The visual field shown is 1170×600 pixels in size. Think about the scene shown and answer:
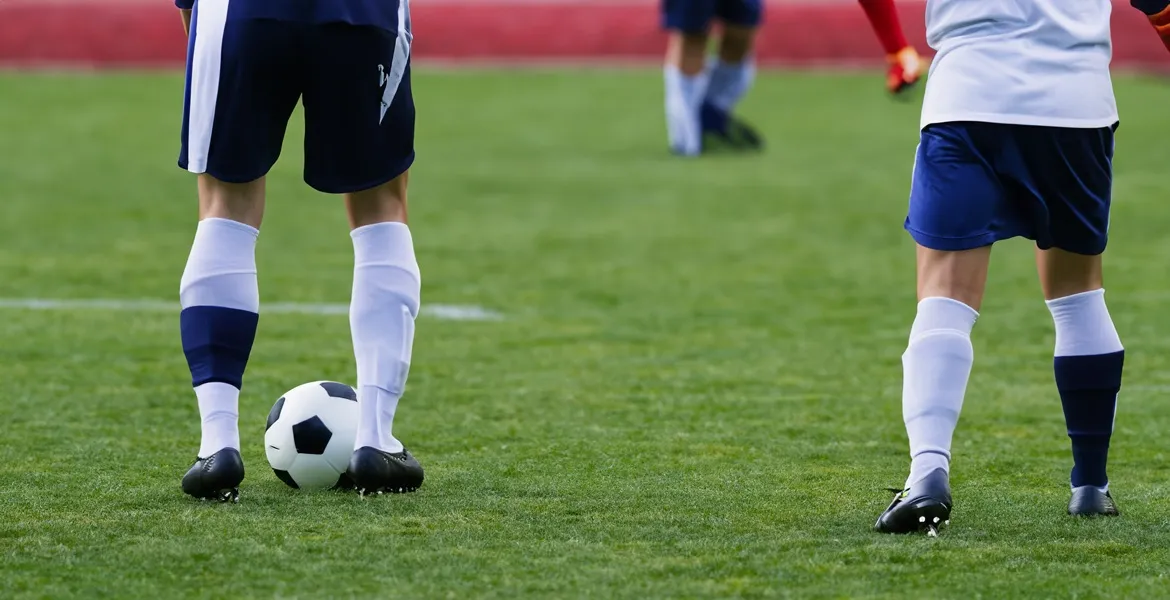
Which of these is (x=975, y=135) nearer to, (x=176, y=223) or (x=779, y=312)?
(x=779, y=312)

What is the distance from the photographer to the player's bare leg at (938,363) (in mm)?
3273

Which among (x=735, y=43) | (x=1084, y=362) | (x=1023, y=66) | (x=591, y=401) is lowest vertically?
(x=735, y=43)

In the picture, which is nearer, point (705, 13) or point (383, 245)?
point (383, 245)

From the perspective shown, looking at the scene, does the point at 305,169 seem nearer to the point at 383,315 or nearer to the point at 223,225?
the point at 223,225

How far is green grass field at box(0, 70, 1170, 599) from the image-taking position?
119 inches

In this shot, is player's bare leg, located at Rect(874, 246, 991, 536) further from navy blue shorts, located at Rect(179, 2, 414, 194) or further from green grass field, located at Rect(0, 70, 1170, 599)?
navy blue shorts, located at Rect(179, 2, 414, 194)

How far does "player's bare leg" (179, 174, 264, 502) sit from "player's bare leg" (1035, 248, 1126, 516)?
1.54 m

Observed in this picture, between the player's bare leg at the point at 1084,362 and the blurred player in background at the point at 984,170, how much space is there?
0.13m

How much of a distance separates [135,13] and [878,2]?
16.6 m

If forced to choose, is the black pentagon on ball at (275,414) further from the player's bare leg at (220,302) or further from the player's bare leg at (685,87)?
the player's bare leg at (685,87)

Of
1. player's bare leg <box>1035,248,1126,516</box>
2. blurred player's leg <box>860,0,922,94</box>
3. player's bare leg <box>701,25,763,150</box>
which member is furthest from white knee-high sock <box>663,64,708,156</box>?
player's bare leg <box>1035,248,1126,516</box>

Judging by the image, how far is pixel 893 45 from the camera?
3971 mm

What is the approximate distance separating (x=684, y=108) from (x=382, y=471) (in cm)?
856

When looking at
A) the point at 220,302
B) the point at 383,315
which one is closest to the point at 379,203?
the point at 383,315
